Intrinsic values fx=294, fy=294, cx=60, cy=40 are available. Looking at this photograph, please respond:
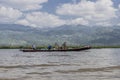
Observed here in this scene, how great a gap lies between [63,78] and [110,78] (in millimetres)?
4227

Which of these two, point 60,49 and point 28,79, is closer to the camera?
point 28,79

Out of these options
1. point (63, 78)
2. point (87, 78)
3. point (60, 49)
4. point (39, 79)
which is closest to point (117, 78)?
point (87, 78)

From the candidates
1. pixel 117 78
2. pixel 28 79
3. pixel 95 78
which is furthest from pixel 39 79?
pixel 117 78

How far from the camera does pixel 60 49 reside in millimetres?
108438

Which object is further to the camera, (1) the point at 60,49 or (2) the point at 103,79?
(1) the point at 60,49

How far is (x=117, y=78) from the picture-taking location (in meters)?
26.5

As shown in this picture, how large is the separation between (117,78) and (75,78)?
378 centimetres

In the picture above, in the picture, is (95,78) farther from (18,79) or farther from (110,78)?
(18,79)

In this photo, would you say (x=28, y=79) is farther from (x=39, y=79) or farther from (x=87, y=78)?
(x=87, y=78)

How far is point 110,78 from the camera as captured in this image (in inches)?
1040

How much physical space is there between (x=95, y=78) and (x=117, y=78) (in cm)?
198

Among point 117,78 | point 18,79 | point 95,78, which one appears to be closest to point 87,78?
point 95,78

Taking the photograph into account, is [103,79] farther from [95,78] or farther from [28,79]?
[28,79]

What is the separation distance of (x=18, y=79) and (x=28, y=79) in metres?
0.92
